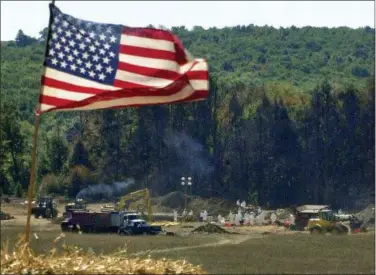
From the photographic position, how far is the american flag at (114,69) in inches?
798

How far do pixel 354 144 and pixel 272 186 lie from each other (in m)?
10.4

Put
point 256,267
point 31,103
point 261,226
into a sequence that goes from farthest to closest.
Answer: point 31,103
point 261,226
point 256,267

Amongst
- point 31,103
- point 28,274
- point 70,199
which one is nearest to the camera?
point 28,274

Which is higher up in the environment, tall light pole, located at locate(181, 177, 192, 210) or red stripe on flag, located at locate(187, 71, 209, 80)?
red stripe on flag, located at locate(187, 71, 209, 80)

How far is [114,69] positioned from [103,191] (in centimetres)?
8588

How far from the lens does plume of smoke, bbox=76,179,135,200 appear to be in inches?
4122

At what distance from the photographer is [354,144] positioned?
113688 millimetres

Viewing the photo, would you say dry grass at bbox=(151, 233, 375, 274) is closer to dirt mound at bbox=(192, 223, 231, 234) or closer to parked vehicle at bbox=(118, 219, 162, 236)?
parked vehicle at bbox=(118, 219, 162, 236)

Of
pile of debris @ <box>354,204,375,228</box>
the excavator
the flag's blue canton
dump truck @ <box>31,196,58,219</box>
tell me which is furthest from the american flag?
dump truck @ <box>31,196,58,219</box>

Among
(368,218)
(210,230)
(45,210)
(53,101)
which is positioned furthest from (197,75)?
(45,210)

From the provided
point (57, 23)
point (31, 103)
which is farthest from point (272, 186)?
point (57, 23)

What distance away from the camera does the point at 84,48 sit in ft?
67.8

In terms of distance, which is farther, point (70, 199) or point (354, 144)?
point (354, 144)

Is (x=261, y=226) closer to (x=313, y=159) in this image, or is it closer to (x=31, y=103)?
(x=313, y=159)
